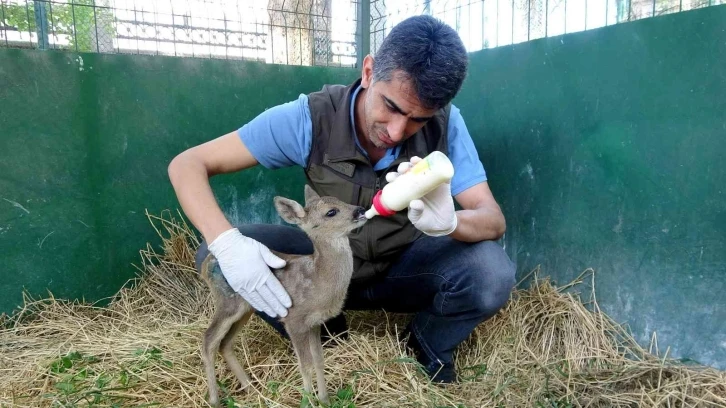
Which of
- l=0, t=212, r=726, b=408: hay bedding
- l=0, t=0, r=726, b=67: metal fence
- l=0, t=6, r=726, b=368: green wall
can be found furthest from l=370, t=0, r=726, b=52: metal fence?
l=0, t=212, r=726, b=408: hay bedding

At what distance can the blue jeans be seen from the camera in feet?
10.8

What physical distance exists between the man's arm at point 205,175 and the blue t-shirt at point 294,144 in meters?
0.09

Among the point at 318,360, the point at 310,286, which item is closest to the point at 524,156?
the point at 310,286

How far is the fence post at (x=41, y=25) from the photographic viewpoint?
4570 millimetres

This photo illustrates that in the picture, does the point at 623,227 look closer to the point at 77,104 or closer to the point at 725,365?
the point at 725,365

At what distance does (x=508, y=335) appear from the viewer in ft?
12.5

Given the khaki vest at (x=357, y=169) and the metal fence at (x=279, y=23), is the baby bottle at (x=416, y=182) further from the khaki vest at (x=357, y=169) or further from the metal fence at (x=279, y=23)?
the metal fence at (x=279, y=23)

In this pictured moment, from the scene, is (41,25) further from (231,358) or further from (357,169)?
(231,358)

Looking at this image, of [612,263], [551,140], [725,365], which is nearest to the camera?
[725,365]

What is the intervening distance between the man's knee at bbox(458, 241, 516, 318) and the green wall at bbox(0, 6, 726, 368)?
36.2 inches

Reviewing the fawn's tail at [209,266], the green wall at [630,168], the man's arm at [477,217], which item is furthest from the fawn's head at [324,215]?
the green wall at [630,168]

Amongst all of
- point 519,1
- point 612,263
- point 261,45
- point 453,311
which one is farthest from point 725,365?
point 261,45

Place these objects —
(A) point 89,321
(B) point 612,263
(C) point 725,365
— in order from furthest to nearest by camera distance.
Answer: (A) point 89,321 < (B) point 612,263 < (C) point 725,365

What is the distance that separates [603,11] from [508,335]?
7.71 feet
